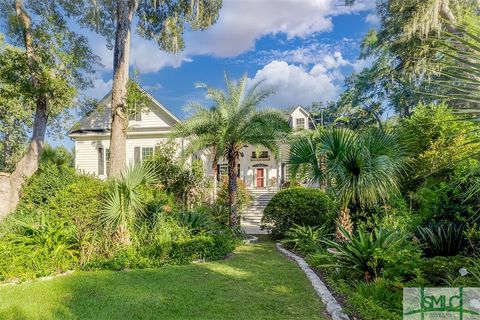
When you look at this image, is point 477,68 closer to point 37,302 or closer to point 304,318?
point 304,318

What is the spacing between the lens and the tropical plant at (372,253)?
472 cm

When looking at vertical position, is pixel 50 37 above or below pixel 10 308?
above

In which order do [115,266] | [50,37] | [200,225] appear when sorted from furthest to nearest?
[50,37] → [200,225] → [115,266]

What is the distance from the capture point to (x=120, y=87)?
1236 cm

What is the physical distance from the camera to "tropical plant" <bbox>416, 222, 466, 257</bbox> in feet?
18.5

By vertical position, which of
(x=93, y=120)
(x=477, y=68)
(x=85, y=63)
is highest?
(x=85, y=63)

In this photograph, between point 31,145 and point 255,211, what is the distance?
12499 millimetres

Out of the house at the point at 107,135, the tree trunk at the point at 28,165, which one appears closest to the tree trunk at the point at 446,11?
the house at the point at 107,135

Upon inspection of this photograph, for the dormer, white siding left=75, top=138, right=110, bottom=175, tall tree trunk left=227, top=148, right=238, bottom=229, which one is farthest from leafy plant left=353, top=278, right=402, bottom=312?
the dormer

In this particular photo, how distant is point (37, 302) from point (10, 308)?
1.20 feet

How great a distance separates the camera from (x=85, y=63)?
1463 centimetres

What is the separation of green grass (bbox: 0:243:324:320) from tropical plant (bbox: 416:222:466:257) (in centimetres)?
259

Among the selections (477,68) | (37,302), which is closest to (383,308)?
(477,68)

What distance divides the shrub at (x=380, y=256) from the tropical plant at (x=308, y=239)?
2567 millimetres
